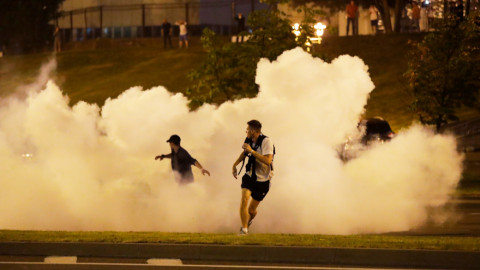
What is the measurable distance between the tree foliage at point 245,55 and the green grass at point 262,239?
12.3 m

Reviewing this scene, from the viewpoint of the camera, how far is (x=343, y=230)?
16.1m

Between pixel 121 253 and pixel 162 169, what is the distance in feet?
18.2

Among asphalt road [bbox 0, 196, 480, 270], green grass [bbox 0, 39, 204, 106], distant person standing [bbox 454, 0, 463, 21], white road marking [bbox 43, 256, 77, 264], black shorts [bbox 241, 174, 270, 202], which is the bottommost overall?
green grass [bbox 0, 39, 204, 106]

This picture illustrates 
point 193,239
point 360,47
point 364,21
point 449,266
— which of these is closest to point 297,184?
point 193,239

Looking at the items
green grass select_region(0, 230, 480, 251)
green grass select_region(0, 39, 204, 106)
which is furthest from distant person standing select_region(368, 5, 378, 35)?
green grass select_region(0, 230, 480, 251)

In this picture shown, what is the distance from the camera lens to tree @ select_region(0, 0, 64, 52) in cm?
6138

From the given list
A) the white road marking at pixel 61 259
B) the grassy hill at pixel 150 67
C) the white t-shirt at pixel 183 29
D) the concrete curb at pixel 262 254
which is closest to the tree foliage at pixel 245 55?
the grassy hill at pixel 150 67

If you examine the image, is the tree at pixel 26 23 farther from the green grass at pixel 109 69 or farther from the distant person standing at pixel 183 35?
the distant person standing at pixel 183 35

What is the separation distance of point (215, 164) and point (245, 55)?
9.80 meters

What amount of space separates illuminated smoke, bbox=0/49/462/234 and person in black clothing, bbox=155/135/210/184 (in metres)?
0.16

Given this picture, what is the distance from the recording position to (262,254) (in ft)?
42.4

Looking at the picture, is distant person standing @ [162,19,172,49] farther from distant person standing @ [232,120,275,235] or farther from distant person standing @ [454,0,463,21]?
distant person standing @ [232,120,275,235]

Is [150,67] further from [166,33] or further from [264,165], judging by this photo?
[264,165]

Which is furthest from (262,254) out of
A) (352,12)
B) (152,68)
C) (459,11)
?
(152,68)
